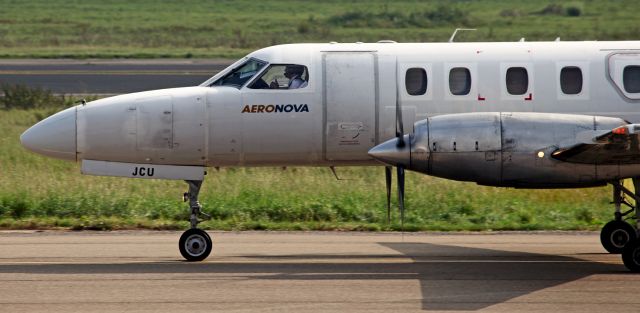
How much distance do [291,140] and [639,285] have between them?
189 inches

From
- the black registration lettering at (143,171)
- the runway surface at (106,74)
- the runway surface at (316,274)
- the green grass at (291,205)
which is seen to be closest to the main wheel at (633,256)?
the runway surface at (316,274)

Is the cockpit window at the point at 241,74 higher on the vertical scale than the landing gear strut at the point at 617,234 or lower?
higher

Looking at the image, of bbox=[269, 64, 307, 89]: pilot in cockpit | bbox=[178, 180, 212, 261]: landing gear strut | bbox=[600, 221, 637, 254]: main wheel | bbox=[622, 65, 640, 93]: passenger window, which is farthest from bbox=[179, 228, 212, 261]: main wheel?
bbox=[622, 65, 640, 93]: passenger window

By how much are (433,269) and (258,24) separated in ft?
193

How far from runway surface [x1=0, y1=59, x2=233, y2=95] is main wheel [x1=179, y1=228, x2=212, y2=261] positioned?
24.5 metres

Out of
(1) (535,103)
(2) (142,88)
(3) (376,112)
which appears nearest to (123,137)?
(3) (376,112)

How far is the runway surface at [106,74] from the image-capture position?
40.8m

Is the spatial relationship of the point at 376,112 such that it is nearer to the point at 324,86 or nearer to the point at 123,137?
the point at 324,86

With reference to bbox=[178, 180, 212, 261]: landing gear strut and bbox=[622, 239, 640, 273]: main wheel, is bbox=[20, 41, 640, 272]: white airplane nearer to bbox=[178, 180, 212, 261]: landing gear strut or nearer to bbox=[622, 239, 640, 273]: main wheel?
bbox=[178, 180, 212, 261]: landing gear strut

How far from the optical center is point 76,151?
14.5 metres

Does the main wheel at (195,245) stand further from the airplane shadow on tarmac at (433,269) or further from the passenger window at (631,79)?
the passenger window at (631,79)

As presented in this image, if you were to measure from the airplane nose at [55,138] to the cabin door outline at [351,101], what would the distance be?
10.8ft

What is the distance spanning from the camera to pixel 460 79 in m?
14.7

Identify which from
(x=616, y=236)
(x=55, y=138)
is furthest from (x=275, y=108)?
(x=616, y=236)
